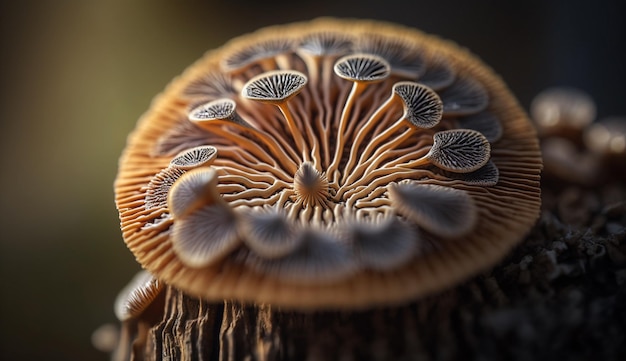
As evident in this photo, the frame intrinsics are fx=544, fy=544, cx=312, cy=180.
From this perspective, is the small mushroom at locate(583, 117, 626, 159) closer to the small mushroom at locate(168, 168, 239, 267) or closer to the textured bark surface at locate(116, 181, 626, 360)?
the textured bark surface at locate(116, 181, 626, 360)

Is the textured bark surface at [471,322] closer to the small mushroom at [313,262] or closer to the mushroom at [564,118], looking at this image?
the small mushroom at [313,262]

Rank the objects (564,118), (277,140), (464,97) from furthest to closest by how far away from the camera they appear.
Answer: (564,118) < (464,97) < (277,140)

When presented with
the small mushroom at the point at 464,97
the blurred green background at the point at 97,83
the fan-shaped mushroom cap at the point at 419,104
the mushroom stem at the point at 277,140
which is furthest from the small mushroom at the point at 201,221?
the blurred green background at the point at 97,83

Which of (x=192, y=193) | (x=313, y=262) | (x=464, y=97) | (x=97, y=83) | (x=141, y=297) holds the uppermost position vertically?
(x=97, y=83)

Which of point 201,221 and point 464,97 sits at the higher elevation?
point 464,97

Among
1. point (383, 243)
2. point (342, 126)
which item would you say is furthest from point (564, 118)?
point (383, 243)

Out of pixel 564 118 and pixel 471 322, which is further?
pixel 564 118

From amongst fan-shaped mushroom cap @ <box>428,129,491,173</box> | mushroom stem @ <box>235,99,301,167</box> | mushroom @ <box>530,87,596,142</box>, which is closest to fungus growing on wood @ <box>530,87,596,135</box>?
mushroom @ <box>530,87,596,142</box>

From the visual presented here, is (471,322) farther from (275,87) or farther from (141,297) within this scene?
(141,297)
